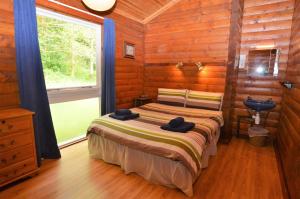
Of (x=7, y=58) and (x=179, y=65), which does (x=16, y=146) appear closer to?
(x=7, y=58)

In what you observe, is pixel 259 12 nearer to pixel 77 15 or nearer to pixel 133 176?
pixel 77 15

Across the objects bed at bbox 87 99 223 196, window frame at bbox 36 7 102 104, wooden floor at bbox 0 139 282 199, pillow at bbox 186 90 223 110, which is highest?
window frame at bbox 36 7 102 104

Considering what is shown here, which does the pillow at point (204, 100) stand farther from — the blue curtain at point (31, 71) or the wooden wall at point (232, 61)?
the blue curtain at point (31, 71)

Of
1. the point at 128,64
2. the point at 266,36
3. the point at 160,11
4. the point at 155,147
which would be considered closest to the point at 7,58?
the point at 155,147

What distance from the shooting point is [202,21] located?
145 inches

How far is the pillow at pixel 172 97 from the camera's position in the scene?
145 inches

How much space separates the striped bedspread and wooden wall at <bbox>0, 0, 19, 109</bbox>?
1.07 metres

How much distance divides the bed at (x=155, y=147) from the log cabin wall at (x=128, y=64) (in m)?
1.20

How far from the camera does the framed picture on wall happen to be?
3.91m

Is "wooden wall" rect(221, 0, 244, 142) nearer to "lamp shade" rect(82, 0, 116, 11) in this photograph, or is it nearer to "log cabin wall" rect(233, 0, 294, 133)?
"log cabin wall" rect(233, 0, 294, 133)

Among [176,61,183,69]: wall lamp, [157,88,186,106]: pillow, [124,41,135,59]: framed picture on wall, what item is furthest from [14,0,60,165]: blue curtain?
[176,61,183,69]: wall lamp

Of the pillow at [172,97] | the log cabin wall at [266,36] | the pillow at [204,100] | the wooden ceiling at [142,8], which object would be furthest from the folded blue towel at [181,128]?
the wooden ceiling at [142,8]

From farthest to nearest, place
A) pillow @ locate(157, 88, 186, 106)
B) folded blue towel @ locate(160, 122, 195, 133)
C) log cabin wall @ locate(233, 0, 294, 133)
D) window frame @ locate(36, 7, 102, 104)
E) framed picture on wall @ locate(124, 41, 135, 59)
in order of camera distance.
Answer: framed picture on wall @ locate(124, 41, 135, 59) < pillow @ locate(157, 88, 186, 106) < log cabin wall @ locate(233, 0, 294, 133) < window frame @ locate(36, 7, 102, 104) < folded blue towel @ locate(160, 122, 195, 133)

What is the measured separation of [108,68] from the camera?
3.41 metres
